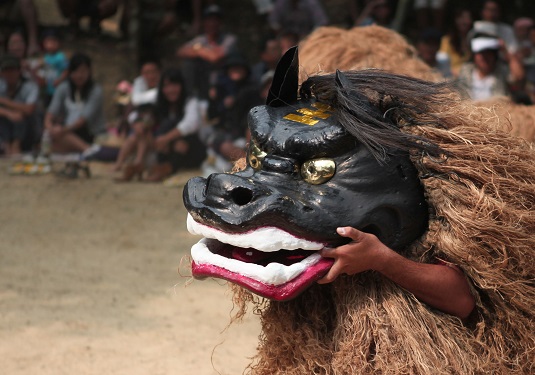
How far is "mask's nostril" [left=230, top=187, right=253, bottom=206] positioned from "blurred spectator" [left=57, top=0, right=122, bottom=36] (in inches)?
328

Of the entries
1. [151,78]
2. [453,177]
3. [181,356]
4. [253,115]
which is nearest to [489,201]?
[453,177]

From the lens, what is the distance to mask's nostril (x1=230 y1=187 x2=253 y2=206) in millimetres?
2404

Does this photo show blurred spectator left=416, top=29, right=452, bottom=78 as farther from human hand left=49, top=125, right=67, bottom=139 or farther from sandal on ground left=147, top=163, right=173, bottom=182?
human hand left=49, top=125, right=67, bottom=139

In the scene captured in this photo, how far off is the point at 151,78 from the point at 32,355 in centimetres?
514

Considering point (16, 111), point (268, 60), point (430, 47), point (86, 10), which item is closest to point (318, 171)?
point (430, 47)

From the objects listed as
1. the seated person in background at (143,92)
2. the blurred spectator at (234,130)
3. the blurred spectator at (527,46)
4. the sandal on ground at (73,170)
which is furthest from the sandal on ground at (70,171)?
the blurred spectator at (527,46)

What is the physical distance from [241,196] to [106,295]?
8.44ft

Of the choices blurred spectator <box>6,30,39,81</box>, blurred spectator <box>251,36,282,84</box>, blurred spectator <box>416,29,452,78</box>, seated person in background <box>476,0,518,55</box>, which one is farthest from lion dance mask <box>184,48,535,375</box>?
blurred spectator <box>6,30,39,81</box>

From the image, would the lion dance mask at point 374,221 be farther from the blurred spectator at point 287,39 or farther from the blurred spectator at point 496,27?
the blurred spectator at point 496,27

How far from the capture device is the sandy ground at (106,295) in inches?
154

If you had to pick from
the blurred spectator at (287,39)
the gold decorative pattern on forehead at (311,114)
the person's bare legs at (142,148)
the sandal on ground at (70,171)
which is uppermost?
the gold decorative pattern on forehead at (311,114)

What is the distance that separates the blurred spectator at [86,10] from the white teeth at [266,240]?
8.37m

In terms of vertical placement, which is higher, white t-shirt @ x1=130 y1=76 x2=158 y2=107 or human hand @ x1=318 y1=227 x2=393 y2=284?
human hand @ x1=318 y1=227 x2=393 y2=284

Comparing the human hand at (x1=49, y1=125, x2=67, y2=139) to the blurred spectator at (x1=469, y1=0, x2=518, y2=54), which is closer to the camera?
the blurred spectator at (x1=469, y1=0, x2=518, y2=54)
